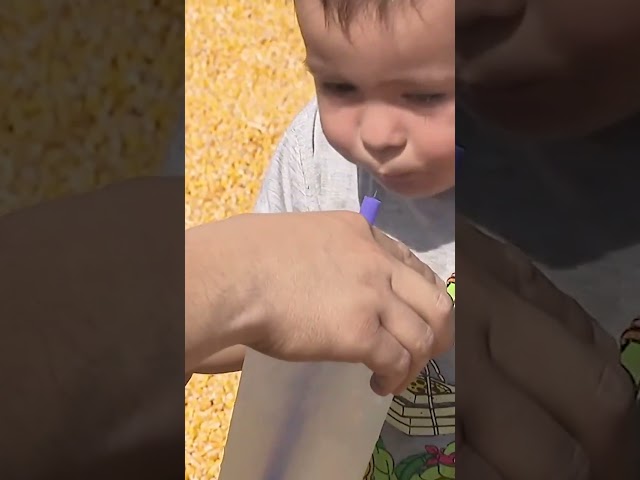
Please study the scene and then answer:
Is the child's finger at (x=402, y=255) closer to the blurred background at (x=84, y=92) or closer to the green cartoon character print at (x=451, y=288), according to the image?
the green cartoon character print at (x=451, y=288)

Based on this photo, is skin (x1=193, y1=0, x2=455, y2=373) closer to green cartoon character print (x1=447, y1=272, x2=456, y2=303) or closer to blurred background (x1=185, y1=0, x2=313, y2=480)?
green cartoon character print (x1=447, y1=272, x2=456, y2=303)

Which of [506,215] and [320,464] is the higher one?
[506,215]

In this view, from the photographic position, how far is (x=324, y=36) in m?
0.41

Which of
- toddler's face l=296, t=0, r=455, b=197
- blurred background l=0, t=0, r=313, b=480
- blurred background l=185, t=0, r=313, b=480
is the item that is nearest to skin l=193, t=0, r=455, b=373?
toddler's face l=296, t=0, r=455, b=197

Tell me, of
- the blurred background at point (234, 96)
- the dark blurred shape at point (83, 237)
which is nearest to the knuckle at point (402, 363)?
the dark blurred shape at point (83, 237)

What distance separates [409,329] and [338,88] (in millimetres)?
161

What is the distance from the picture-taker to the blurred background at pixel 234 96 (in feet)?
3.17

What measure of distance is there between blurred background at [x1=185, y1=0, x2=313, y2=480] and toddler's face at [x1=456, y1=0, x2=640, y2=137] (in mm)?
527

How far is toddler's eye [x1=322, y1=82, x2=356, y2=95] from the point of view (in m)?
0.41

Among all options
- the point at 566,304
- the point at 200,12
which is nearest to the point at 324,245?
the point at 566,304

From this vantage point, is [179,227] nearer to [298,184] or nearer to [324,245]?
[324,245]

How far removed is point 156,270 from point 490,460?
0.21 metres

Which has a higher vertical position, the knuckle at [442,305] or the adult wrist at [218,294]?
the adult wrist at [218,294]

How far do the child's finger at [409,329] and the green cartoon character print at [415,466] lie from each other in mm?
205
